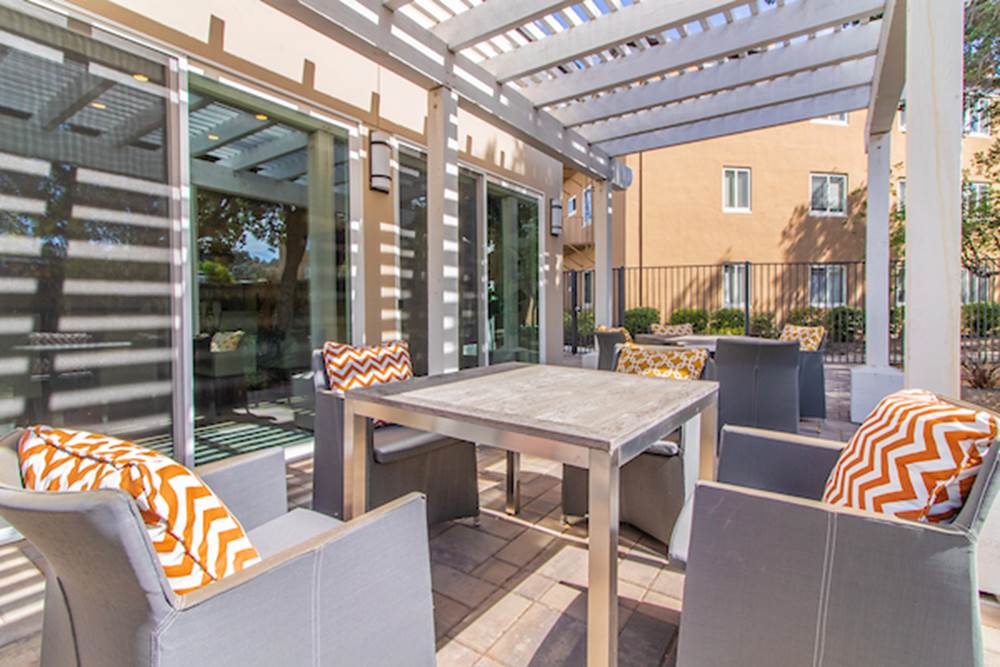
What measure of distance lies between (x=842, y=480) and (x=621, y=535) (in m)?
1.17

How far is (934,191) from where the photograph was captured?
79.9 inches

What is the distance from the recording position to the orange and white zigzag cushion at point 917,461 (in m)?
1.08

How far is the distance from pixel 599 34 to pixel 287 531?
11.7 feet

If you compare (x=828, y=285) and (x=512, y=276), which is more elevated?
(x=828, y=285)

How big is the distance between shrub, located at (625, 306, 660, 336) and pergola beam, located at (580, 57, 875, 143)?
5.84m

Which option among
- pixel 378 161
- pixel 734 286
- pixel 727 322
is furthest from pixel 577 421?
pixel 734 286

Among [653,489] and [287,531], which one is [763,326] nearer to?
[653,489]

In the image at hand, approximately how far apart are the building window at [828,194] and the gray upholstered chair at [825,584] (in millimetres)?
12665

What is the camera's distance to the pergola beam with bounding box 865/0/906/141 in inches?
114

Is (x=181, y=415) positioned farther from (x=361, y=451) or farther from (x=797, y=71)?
(x=797, y=71)

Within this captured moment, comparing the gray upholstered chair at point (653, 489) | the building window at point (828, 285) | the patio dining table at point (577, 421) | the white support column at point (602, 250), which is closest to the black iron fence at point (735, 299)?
the building window at point (828, 285)

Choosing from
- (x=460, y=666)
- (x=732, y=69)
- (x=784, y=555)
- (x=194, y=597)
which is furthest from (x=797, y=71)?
(x=194, y=597)

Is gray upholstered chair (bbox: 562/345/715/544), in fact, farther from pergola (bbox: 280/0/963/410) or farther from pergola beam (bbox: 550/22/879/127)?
pergola beam (bbox: 550/22/879/127)

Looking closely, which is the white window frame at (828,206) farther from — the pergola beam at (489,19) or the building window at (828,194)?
the pergola beam at (489,19)
